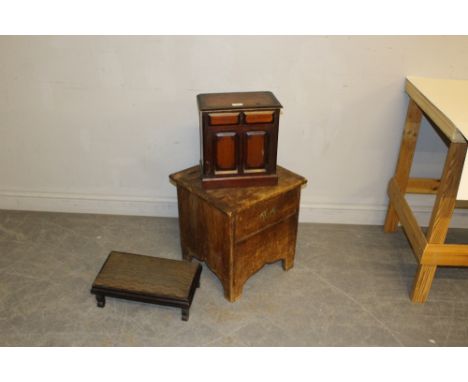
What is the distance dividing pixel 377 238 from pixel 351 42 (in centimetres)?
120

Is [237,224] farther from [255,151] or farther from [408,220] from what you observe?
[408,220]

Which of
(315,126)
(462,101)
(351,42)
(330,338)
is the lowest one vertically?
(330,338)

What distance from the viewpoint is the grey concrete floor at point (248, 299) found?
1979 millimetres

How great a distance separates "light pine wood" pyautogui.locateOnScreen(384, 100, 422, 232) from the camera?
2393 mm

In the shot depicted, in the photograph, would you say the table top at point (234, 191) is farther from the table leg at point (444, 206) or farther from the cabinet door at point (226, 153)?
the table leg at point (444, 206)

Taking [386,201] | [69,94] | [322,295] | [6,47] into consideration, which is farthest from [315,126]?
[6,47]

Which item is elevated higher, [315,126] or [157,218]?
[315,126]

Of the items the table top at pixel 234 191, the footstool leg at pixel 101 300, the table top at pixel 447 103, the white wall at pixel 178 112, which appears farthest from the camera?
the white wall at pixel 178 112

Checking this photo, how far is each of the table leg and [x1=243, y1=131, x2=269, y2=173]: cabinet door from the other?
82 centimetres

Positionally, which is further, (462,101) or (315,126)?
(315,126)

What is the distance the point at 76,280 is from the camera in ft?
7.60

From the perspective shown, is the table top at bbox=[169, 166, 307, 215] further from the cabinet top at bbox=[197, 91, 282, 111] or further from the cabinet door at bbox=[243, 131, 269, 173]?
the cabinet top at bbox=[197, 91, 282, 111]

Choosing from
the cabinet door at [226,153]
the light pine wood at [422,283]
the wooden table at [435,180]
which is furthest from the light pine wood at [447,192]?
the cabinet door at [226,153]

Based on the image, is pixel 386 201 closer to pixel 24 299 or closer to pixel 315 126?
pixel 315 126
